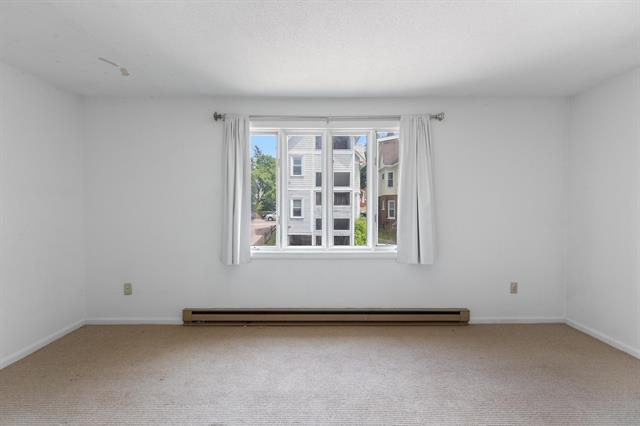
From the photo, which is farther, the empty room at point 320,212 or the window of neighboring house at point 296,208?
the window of neighboring house at point 296,208

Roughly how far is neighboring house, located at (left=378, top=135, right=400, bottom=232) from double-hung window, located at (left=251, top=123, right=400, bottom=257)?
0.01 metres

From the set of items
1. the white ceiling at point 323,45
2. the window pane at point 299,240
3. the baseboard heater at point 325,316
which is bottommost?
the baseboard heater at point 325,316

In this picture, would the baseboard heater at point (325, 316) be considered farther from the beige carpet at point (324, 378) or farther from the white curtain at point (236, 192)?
the white curtain at point (236, 192)

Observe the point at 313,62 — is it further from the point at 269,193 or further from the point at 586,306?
the point at 586,306

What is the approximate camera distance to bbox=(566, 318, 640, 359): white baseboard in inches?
110

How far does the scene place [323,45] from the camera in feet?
7.75

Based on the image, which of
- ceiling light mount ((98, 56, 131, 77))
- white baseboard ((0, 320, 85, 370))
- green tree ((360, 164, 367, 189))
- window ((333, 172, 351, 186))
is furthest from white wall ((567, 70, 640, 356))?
white baseboard ((0, 320, 85, 370))

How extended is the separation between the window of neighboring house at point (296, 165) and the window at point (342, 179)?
16.3 inches

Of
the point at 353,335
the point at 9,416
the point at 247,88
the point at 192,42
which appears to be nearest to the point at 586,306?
the point at 353,335

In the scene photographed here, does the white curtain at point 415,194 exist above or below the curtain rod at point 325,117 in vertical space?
below

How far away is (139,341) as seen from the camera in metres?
3.08

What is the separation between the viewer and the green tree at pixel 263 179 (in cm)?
368

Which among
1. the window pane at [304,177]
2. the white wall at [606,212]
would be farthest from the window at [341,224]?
the white wall at [606,212]

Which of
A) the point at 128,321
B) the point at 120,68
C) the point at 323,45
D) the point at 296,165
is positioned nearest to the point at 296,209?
the point at 296,165
